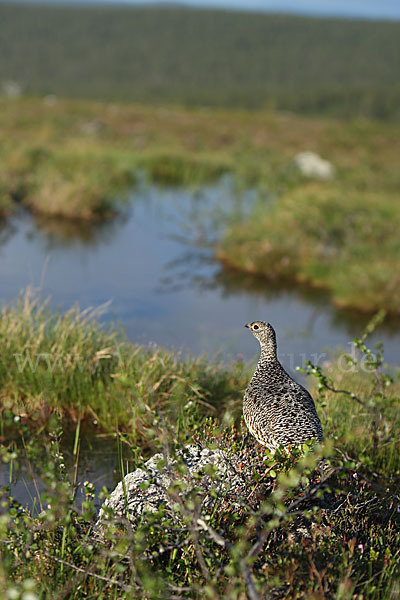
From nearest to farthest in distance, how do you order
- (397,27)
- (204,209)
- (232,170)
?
(204,209) < (232,170) < (397,27)

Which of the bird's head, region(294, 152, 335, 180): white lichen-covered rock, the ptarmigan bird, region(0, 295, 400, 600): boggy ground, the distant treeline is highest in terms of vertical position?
the distant treeline

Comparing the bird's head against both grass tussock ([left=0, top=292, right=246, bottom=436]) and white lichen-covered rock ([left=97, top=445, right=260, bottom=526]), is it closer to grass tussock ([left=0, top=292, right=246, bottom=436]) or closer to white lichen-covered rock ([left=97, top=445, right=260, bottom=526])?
white lichen-covered rock ([left=97, top=445, right=260, bottom=526])

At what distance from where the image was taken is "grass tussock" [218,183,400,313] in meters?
10.2

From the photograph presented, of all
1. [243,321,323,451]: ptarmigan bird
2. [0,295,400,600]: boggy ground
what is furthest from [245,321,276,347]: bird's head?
[0,295,400,600]: boggy ground

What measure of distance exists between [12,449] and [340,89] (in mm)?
113787

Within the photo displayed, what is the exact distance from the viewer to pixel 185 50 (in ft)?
525

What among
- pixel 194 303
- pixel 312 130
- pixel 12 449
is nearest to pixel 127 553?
pixel 12 449

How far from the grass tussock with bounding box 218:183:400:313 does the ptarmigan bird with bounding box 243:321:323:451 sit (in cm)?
637

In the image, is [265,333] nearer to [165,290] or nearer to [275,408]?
[275,408]

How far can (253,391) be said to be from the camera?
3838 millimetres

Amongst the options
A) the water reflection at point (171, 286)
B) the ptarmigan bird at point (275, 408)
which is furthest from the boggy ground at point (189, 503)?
the water reflection at point (171, 286)

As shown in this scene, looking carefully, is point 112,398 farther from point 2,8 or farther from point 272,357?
point 2,8

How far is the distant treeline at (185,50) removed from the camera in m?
144

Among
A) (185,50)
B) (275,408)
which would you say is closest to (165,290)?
(275,408)
